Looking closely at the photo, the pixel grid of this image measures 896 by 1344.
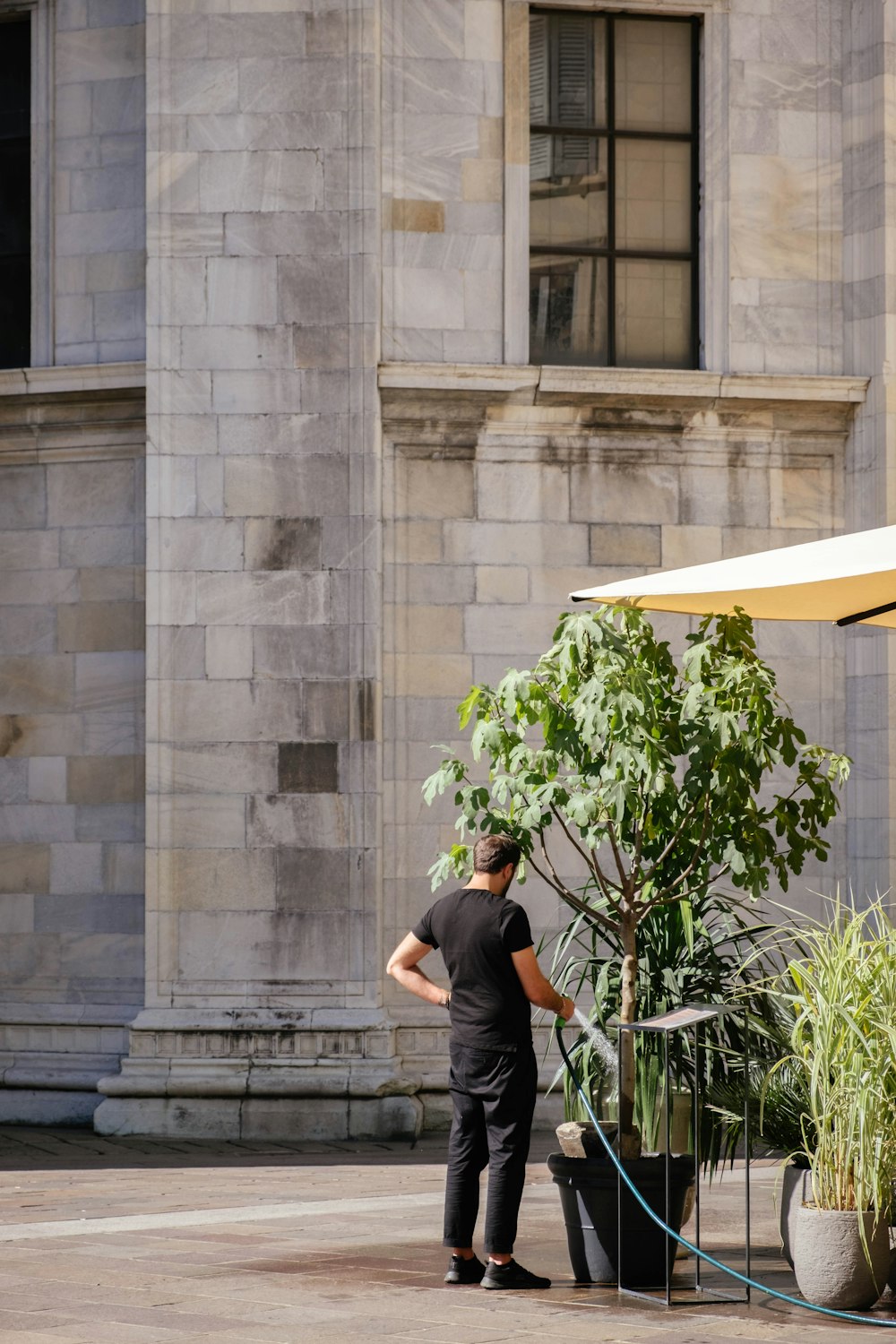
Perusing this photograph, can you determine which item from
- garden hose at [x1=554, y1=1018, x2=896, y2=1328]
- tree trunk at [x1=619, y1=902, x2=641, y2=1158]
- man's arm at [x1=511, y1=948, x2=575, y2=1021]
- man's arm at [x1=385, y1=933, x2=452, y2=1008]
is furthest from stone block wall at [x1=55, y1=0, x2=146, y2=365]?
garden hose at [x1=554, y1=1018, x2=896, y2=1328]

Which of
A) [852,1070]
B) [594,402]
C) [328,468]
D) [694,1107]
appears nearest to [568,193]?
[594,402]

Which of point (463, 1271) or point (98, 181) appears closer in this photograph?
point (463, 1271)

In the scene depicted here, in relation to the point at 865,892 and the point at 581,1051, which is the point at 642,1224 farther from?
the point at 865,892

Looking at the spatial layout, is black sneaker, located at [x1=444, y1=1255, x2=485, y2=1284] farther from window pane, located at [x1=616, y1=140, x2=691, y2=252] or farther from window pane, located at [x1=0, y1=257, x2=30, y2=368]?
window pane, located at [x1=0, y1=257, x2=30, y2=368]

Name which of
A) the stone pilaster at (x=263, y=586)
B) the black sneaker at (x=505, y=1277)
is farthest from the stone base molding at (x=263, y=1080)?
the black sneaker at (x=505, y=1277)

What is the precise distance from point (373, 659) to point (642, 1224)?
6113 millimetres

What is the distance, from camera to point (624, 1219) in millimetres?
7473

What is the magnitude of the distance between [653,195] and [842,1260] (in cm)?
937

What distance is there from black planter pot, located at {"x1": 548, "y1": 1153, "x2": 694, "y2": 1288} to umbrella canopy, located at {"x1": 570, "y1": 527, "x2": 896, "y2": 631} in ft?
7.76

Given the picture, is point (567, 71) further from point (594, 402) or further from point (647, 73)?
point (594, 402)

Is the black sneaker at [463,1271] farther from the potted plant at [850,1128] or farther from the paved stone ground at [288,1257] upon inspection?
the potted plant at [850,1128]

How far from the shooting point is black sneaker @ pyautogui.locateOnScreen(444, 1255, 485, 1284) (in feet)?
24.6

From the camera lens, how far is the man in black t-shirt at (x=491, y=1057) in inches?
288

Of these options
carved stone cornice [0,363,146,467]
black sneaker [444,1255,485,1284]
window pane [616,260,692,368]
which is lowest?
black sneaker [444,1255,485,1284]
